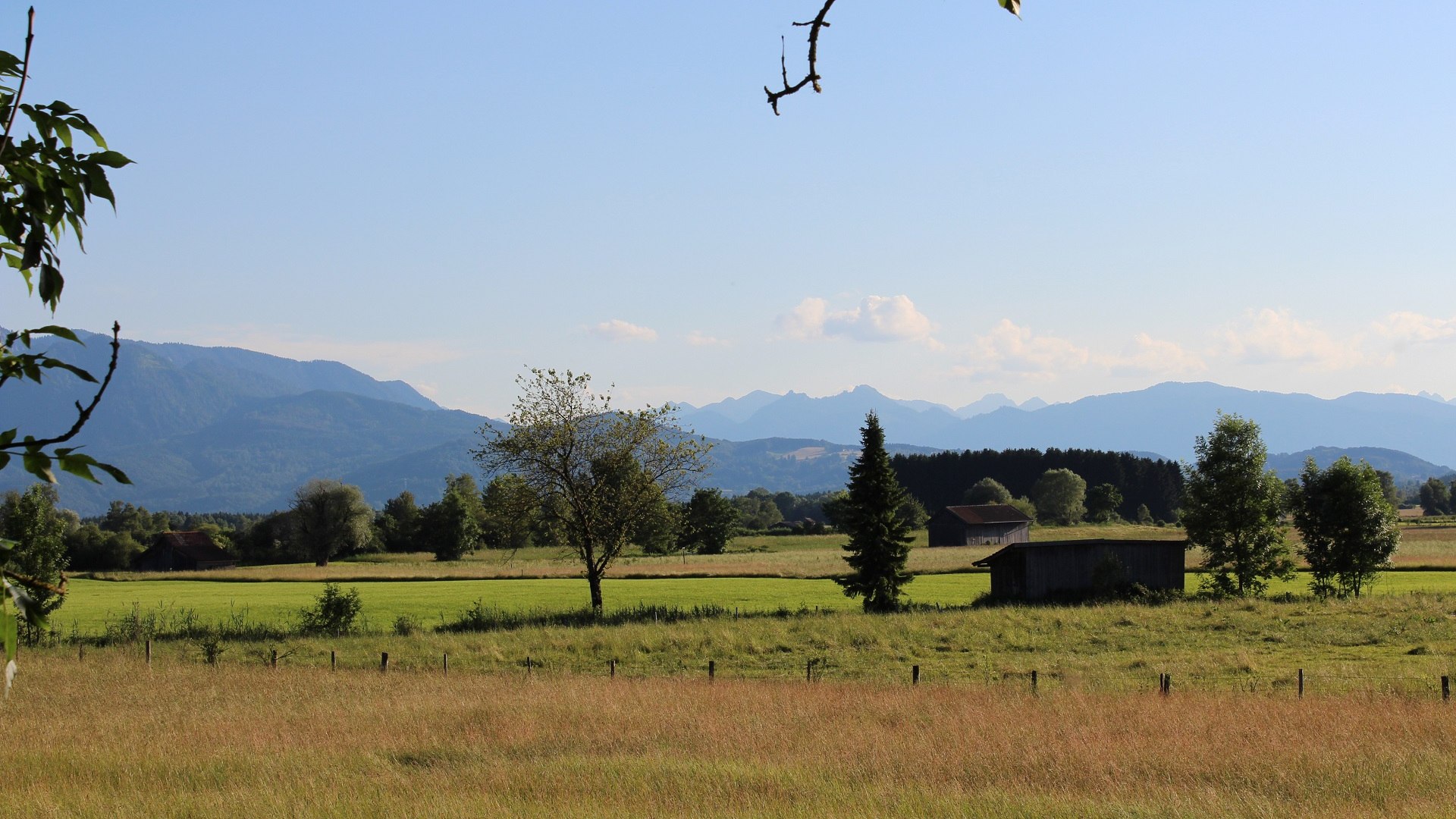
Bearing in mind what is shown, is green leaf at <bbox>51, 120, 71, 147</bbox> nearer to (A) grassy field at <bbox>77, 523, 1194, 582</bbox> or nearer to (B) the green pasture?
(B) the green pasture

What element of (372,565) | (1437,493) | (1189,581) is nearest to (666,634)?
(1189,581)

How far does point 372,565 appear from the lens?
9294 centimetres

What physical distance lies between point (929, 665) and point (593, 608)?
20018mm

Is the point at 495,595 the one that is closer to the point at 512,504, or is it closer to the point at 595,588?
the point at 512,504

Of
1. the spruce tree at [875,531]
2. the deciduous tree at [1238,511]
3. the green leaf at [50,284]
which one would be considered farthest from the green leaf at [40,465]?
the deciduous tree at [1238,511]

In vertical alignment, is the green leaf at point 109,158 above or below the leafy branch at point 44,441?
above

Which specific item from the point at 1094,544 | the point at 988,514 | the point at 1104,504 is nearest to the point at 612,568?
the point at 1094,544

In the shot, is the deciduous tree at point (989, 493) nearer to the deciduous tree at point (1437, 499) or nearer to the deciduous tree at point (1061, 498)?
the deciduous tree at point (1061, 498)

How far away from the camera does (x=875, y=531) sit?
48.4 m

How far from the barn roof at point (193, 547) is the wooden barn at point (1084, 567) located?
268 ft

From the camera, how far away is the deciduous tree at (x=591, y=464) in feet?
152

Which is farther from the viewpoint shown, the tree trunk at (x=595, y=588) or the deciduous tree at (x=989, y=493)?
the deciduous tree at (x=989, y=493)

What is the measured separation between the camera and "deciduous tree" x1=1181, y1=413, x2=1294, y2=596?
5269 cm

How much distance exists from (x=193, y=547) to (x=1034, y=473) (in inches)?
4994
